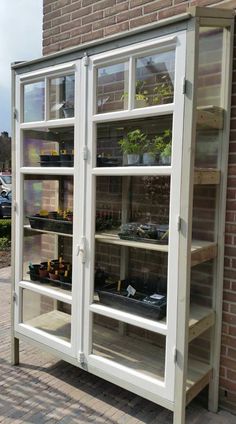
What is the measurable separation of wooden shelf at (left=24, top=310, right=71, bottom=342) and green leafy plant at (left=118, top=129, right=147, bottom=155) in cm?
138

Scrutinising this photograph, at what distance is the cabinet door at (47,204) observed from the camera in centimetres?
257

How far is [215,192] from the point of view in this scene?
92.0 inches

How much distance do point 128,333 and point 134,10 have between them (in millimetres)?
2473

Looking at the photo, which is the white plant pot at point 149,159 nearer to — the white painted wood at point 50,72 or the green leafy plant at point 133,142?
the green leafy plant at point 133,142

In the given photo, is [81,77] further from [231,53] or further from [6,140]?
[6,140]

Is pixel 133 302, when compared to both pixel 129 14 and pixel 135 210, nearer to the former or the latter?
pixel 135 210

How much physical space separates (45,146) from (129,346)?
5.48 feet

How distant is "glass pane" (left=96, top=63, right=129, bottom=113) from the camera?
2.33m

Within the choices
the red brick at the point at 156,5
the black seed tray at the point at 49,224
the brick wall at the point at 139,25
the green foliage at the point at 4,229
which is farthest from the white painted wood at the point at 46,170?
the green foliage at the point at 4,229

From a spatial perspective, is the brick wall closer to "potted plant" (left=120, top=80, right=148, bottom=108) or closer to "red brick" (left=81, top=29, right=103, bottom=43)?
"red brick" (left=81, top=29, right=103, bottom=43)

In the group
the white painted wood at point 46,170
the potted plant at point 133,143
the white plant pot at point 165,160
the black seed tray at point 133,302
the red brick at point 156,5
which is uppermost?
the red brick at point 156,5

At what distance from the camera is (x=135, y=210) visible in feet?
9.41

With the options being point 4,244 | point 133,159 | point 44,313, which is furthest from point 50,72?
point 4,244

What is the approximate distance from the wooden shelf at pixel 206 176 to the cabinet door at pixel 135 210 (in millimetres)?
132
